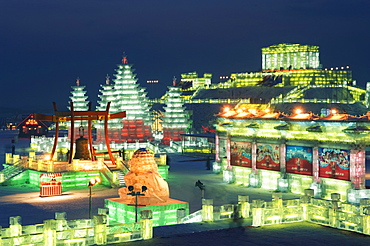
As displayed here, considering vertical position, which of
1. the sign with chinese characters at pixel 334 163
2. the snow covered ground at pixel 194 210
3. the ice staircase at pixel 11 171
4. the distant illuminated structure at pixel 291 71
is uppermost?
the distant illuminated structure at pixel 291 71

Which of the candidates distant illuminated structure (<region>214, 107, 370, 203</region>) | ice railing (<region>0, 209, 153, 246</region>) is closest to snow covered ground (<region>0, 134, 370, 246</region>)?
ice railing (<region>0, 209, 153, 246</region>)

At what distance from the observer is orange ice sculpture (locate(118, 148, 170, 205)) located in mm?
30047

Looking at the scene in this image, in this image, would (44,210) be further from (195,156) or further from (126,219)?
(195,156)

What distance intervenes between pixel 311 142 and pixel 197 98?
259 ft

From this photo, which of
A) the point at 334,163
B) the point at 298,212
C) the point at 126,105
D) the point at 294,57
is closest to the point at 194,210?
the point at 298,212

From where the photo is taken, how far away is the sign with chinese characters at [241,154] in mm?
41781

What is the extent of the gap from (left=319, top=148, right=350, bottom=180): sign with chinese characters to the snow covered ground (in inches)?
96.0

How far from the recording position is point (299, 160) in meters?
37.8

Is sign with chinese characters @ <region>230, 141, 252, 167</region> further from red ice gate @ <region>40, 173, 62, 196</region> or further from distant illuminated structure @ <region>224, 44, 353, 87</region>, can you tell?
distant illuminated structure @ <region>224, 44, 353, 87</region>

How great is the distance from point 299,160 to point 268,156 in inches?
107

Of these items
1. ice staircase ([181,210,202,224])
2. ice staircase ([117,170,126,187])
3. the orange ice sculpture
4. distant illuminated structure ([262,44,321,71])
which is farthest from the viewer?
distant illuminated structure ([262,44,321,71])

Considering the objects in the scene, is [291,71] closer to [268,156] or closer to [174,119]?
[174,119]

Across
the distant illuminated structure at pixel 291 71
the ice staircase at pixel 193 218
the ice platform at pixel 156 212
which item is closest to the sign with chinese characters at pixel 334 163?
the ice platform at pixel 156 212

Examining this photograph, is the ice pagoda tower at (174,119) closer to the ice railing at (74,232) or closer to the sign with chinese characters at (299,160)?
the sign with chinese characters at (299,160)
